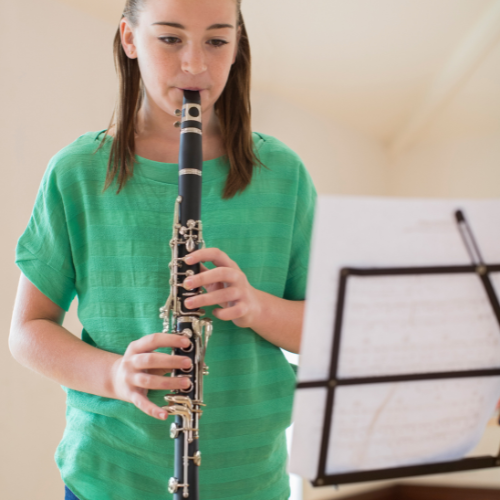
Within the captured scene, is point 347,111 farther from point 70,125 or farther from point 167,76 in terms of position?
point 167,76

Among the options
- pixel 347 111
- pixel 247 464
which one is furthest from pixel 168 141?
pixel 347 111

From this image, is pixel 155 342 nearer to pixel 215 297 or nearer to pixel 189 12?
pixel 215 297

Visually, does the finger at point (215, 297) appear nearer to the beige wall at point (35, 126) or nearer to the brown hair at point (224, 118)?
the brown hair at point (224, 118)

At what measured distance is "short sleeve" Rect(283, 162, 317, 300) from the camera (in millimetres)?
961

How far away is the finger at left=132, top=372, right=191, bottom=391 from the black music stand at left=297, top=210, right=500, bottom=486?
9.3 inches

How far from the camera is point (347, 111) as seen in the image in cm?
311

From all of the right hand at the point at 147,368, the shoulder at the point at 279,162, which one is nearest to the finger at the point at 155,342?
the right hand at the point at 147,368

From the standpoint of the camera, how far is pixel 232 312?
29.9 inches

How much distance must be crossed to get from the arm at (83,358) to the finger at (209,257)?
4.3 inches

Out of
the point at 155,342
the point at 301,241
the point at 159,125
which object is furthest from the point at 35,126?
the point at 155,342

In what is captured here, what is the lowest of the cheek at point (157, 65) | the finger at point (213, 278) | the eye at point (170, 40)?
the finger at point (213, 278)

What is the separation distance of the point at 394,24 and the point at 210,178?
1887 mm

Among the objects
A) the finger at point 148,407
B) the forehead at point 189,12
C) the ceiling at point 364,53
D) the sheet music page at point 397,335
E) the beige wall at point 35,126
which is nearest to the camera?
the sheet music page at point 397,335

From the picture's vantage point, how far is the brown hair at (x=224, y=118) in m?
0.91
